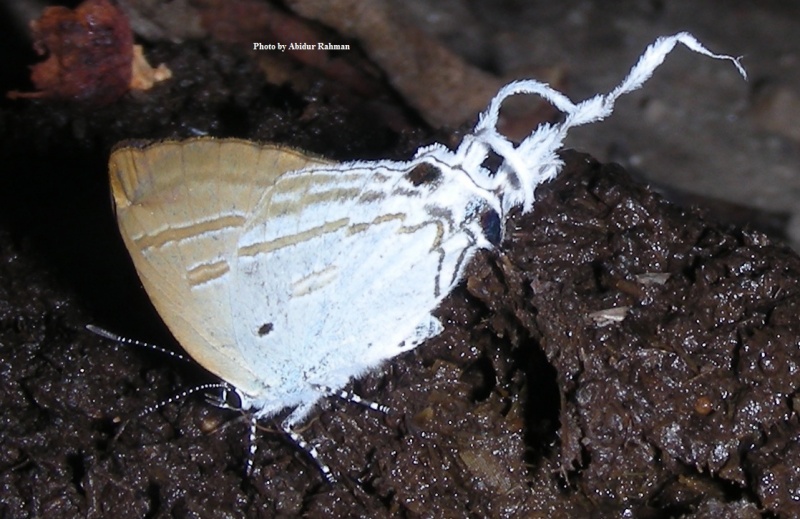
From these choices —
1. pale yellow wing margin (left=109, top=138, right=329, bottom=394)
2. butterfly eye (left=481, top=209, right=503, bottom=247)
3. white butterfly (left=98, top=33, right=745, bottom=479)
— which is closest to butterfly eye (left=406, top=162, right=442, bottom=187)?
white butterfly (left=98, top=33, right=745, bottom=479)

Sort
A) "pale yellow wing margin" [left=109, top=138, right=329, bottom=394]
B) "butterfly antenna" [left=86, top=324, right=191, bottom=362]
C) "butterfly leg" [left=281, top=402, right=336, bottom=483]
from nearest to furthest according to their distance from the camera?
"pale yellow wing margin" [left=109, top=138, right=329, bottom=394]
"butterfly leg" [left=281, top=402, right=336, bottom=483]
"butterfly antenna" [left=86, top=324, right=191, bottom=362]

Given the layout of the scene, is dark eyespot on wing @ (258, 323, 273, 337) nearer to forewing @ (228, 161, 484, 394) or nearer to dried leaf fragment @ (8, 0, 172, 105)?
forewing @ (228, 161, 484, 394)

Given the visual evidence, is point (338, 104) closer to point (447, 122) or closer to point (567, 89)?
point (447, 122)

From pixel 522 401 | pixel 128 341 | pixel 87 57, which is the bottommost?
pixel 128 341

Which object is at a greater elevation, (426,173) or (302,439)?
(426,173)

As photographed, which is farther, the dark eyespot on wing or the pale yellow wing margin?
the dark eyespot on wing

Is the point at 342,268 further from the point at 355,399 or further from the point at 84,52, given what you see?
the point at 84,52

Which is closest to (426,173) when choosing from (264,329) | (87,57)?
(264,329)

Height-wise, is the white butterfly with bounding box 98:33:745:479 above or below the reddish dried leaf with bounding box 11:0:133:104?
above

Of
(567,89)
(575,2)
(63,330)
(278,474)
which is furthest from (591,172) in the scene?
(575,2)
